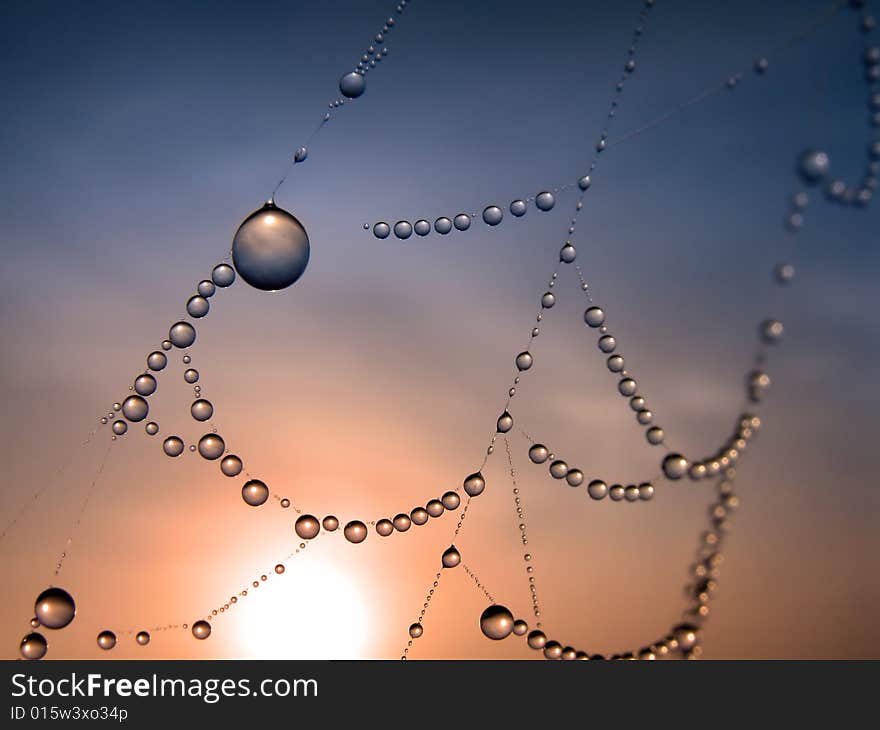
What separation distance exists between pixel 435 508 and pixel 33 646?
48.8 inches

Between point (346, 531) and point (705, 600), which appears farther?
point (346, 531)

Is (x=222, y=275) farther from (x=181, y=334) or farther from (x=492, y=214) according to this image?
(x=492, y=214)

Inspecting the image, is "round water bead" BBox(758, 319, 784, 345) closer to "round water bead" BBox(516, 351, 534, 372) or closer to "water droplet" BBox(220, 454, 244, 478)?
"round water bead" BBox(516, 351, 534, 372)

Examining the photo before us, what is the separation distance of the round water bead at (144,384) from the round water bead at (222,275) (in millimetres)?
362

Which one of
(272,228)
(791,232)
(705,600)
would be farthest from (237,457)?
(791,232)

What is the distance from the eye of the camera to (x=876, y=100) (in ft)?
6.33

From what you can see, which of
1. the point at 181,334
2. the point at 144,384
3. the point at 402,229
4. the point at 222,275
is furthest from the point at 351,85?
the point at 144,384

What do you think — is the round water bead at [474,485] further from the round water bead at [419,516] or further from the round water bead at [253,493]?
the round water bead at [253,493]

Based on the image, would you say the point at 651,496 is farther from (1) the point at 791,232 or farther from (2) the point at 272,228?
(2) the point at 272,228

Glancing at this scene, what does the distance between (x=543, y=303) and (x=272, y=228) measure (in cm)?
82

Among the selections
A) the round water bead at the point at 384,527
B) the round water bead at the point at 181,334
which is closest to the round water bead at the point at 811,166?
the round water bead at the point at 384,527

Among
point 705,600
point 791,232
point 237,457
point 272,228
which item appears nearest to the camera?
point 791,232

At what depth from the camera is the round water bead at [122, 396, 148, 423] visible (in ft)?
7.72

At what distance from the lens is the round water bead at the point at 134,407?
235cm
